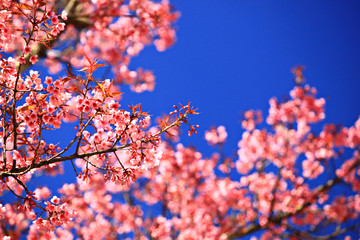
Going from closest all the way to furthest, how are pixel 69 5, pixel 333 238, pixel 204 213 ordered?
pixel 69 5
pixel 333 238
pixel 204 213

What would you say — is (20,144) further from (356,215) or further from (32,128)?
(356,215)

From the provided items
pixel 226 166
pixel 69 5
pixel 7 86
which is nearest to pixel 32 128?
pixel 7 86

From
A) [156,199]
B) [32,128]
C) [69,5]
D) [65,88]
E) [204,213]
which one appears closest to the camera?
[65,88]

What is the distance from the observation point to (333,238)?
7.81 metres

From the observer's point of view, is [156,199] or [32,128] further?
[156,199]

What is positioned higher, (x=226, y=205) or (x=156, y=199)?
(x=156, y=199)

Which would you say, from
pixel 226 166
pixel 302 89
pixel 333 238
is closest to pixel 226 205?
pixel 226 166

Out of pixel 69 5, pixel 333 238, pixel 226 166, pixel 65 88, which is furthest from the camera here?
pixel 226 166

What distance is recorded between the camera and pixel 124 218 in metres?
12.0

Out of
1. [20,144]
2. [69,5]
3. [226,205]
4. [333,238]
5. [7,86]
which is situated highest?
[69,5]

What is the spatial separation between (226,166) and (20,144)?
849 cm

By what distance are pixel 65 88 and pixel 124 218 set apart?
34.8 ft

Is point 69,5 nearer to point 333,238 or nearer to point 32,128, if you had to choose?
point 32,128

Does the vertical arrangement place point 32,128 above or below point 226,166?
below
